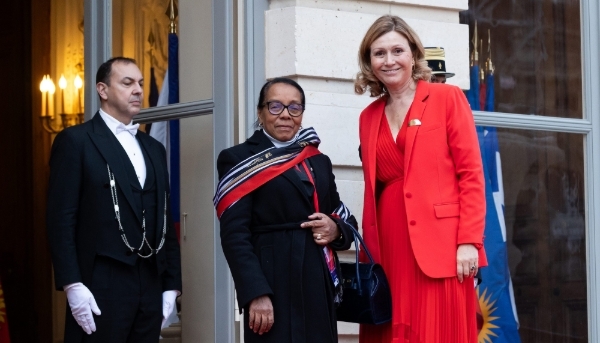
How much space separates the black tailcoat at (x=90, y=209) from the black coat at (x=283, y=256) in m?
0.56

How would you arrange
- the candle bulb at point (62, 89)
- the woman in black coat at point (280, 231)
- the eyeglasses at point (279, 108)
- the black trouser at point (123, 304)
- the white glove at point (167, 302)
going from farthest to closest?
1. the candle bulb at point (62, 89)
2. the white glove at point (167, 302)
3. the black trouser at point (123, 304)
4. the eyeglasses at point (279, 108)
5. the woman in black coat at point (280, 231)

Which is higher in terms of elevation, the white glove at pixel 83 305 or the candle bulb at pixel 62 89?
the candle bulb at pixel 62 89

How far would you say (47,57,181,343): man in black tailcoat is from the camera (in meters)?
4.97

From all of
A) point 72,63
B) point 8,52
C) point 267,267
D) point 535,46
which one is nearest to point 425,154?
point 267,267

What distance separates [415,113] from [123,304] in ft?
4.91

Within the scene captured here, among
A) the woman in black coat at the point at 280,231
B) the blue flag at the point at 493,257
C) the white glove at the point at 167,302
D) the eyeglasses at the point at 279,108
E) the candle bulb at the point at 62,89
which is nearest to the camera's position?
the woman in black coat at the point at 280,231

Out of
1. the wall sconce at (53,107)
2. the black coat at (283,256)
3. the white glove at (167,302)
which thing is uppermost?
the wall sconce at (53,107)

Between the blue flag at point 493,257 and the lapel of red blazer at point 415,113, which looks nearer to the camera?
the lapel of red blazer at point 415,113

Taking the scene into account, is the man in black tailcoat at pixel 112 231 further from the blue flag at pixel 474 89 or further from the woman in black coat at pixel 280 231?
the blue flag at pixel 474 89

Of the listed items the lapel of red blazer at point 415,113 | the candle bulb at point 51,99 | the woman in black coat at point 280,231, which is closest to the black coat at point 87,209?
the woman in black coat at point 280,231

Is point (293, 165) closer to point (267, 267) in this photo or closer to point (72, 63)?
point (267, 267)

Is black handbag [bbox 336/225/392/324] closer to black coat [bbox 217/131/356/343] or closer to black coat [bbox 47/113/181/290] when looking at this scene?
black coat [bbox 217/131/356/343]

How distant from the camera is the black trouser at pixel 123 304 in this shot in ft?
16.3

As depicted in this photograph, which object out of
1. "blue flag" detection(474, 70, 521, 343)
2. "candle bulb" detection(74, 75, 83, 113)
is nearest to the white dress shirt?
"blue flag" detection(474, 70, 521, 343)
